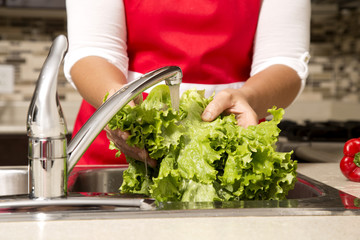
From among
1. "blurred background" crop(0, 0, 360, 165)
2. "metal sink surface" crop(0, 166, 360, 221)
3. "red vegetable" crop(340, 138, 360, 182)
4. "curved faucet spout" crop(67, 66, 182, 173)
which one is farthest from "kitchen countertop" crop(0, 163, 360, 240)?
→ "blurred background" crop(0, 0, 360, 165)

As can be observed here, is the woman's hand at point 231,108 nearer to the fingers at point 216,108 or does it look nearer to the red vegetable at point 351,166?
the fingers at point 216,108

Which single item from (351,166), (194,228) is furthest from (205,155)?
(351,166)

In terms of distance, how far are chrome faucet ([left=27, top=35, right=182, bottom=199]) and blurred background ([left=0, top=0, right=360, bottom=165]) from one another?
2.37 meters

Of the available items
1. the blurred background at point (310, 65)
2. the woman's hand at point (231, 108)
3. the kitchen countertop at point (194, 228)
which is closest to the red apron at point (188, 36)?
the woman's hand at point (231, 108)

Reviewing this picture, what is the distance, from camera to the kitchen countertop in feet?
2.11

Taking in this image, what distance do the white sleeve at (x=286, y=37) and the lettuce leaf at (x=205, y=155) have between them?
1.55ft

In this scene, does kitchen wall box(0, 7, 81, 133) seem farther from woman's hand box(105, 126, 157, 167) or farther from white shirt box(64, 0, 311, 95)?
woman's hand box(105, 126, 157, 167)

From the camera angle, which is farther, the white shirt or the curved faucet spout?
the white shirt

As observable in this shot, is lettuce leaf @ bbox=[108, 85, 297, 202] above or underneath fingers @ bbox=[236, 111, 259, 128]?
underneath

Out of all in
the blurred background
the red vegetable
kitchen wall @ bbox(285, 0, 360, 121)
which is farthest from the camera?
kitchen wall @ bbox(285, 0, 360, 121)

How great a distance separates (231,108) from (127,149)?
0.72 ft

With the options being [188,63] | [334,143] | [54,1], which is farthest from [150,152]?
[54,1]

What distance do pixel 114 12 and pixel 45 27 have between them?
214 centimetres

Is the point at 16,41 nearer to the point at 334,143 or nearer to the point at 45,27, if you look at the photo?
the point at 45,27
